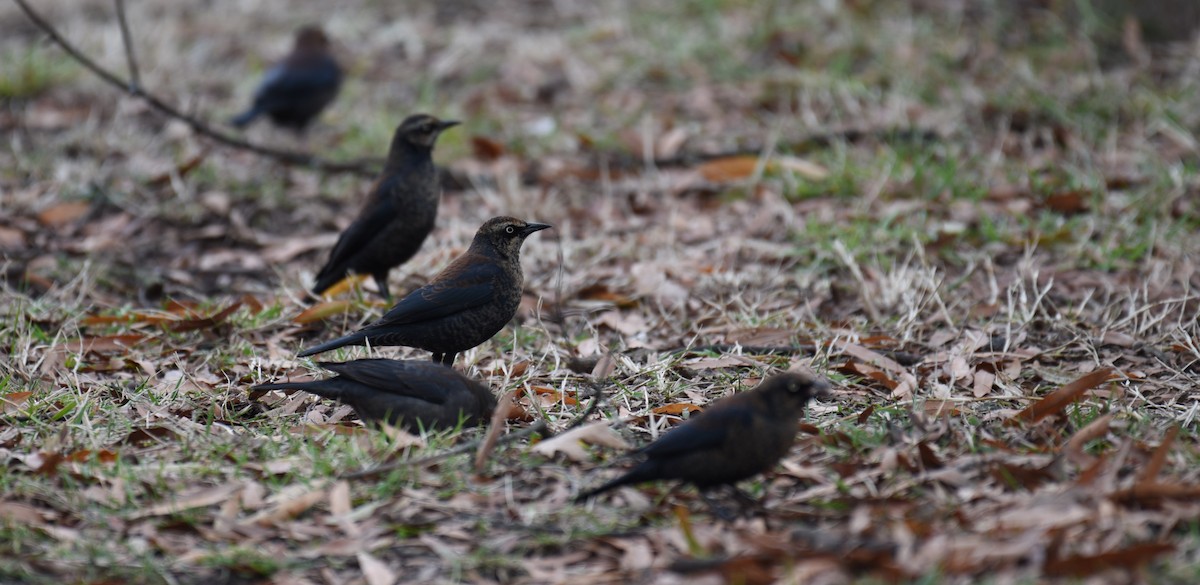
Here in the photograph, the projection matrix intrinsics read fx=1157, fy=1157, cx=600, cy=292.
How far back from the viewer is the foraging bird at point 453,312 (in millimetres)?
5078

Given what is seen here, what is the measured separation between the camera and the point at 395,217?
20.7 ft

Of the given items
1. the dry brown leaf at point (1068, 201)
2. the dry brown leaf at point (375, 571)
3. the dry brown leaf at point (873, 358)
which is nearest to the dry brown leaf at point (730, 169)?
the dry brown leaf at point (1068, 201)

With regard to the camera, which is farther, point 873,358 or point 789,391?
point 873,358

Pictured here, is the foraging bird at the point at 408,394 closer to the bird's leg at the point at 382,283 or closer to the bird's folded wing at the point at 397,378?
the bird's folded wing at the point at 397,378

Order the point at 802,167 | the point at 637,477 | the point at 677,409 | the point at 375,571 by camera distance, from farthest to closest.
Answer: the point at 802,167 → the point at 677,409 → the point at 637,477 → the point at 375,571

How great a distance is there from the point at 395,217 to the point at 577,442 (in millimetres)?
2505

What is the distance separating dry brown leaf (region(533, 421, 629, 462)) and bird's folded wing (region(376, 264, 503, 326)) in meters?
1.02

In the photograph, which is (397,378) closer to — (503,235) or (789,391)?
(503,235)

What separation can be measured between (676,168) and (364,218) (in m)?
2.89

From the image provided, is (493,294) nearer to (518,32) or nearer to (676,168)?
(676,168)

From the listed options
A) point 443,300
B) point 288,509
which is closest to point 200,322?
point 443,300

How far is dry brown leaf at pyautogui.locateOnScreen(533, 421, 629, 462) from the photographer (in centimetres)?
417

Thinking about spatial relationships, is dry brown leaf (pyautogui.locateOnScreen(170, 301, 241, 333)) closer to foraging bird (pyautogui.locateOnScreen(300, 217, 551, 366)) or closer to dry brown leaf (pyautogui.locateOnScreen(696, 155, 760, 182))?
foraging bird (pyautogui.locateOnScreen(300, 217, 551, 366))

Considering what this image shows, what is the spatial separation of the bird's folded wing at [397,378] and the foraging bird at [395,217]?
5.52ft
